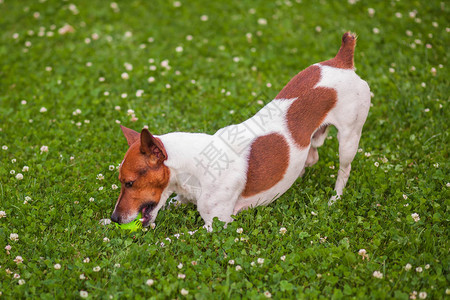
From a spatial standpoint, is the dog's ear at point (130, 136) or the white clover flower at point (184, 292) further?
the dog's ear at point (130, 136)

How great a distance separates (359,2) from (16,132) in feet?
21.3

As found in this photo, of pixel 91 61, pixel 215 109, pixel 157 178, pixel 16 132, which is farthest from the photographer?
pixel 91 61

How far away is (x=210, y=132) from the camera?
18.8 feet

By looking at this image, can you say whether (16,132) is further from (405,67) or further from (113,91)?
(405,67)

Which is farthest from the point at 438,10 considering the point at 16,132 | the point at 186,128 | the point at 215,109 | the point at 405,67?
Result: the point at 16,132

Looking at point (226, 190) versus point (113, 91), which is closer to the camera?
point (226, 190)

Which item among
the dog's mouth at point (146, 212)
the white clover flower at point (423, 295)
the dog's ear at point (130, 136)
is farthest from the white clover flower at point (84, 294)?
the white clover flower at point (423, 295)

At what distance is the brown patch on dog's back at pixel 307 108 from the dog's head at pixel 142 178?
130 cm

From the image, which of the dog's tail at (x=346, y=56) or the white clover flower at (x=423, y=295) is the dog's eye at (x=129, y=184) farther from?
the white clover flower at (x=423, y=295)

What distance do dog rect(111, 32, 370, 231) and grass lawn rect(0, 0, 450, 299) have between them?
0.87 feet

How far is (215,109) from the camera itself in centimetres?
620

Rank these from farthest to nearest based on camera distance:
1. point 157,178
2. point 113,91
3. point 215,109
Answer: point 113,91 → point 215,109 → point 157,178

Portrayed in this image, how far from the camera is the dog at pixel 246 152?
4.02m

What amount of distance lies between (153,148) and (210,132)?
193 cm
